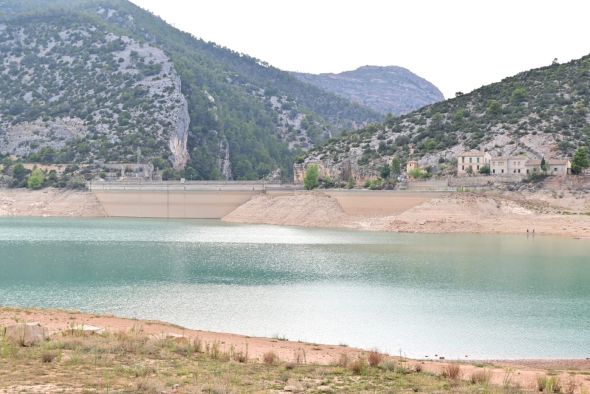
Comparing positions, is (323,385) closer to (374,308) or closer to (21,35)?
(374,308)

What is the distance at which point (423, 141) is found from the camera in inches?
4656

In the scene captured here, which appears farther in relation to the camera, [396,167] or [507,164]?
[396,167]

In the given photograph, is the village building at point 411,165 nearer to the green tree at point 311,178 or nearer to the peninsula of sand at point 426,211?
the peninsula of sand at point 426,211

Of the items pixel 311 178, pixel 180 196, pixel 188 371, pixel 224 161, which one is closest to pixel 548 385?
pixel 188 371

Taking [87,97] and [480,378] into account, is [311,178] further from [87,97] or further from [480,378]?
[480,378]

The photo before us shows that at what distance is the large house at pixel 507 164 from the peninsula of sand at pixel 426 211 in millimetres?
5239

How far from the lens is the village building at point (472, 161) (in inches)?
4028

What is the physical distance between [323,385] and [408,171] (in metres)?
89.6

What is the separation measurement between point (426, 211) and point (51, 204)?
62.9 metres

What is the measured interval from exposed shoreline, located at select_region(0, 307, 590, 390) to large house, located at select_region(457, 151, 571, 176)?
7403 centimetres

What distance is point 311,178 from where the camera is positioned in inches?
4407

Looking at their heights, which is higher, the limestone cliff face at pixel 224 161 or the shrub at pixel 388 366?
the limestone cliff face at pixel 224 161

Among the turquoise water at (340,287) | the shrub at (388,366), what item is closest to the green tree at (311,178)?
the turquoise water at (340,287)

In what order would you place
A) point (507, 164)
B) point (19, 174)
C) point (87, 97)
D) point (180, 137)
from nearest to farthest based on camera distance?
1. point (507, 164)
2. point (19, 174)
3. point (180, 137)
4. point (87, 97)
